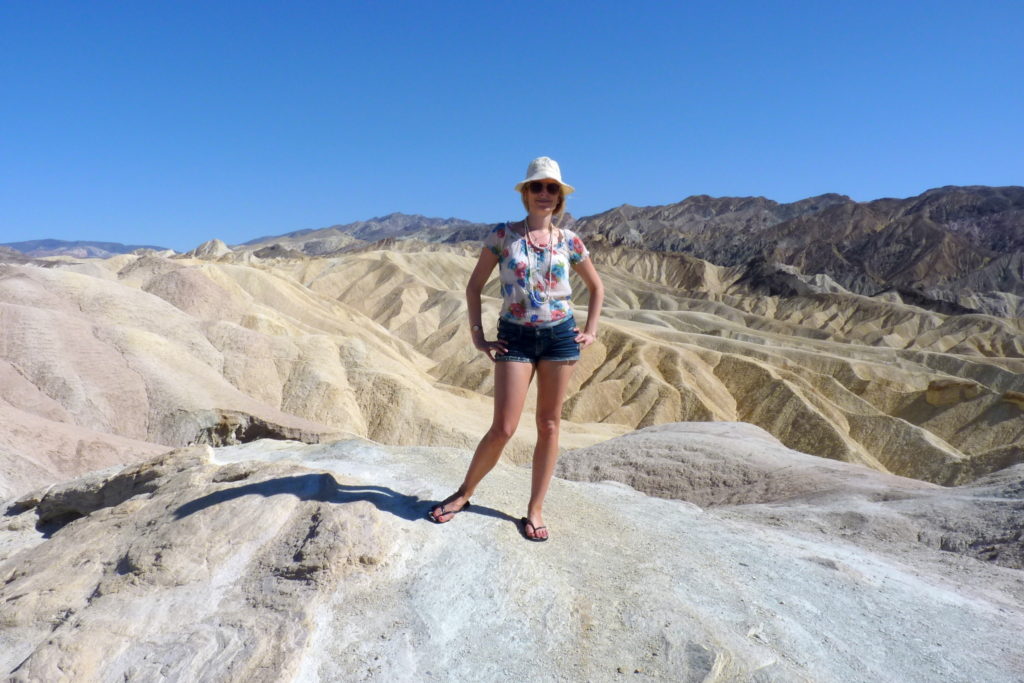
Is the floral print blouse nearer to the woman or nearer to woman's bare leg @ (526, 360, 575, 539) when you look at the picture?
the woman

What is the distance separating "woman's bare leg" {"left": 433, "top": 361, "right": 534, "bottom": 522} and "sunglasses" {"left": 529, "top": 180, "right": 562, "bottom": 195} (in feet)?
3.19

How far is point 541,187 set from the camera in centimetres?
395

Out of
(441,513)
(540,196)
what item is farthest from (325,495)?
(540,196)

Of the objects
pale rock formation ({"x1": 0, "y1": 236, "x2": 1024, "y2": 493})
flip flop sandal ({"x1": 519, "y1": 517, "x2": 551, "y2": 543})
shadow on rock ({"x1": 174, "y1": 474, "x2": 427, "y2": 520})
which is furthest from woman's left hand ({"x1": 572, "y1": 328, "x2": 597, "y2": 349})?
pale rock formation ({"x1": 0, "y1": 236, "x2": 1024, "y2": 493})

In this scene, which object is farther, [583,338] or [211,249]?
[211,249]

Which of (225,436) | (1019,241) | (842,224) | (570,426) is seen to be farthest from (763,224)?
(225,436)

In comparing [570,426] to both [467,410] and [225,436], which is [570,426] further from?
[225,436]

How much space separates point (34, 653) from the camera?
3283mm

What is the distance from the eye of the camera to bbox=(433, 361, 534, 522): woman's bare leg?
3.91m

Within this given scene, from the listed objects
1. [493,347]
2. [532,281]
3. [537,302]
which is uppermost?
[532,281]

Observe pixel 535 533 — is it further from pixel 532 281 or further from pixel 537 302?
pixel 532 281

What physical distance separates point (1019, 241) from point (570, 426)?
285 ft

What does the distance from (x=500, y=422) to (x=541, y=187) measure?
1.35 m

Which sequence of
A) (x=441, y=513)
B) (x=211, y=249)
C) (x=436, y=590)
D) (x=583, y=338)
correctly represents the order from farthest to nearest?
(x=211, y=249)
(x=441, y=513)
(x=583, y=338)
(x=436, y=590)
